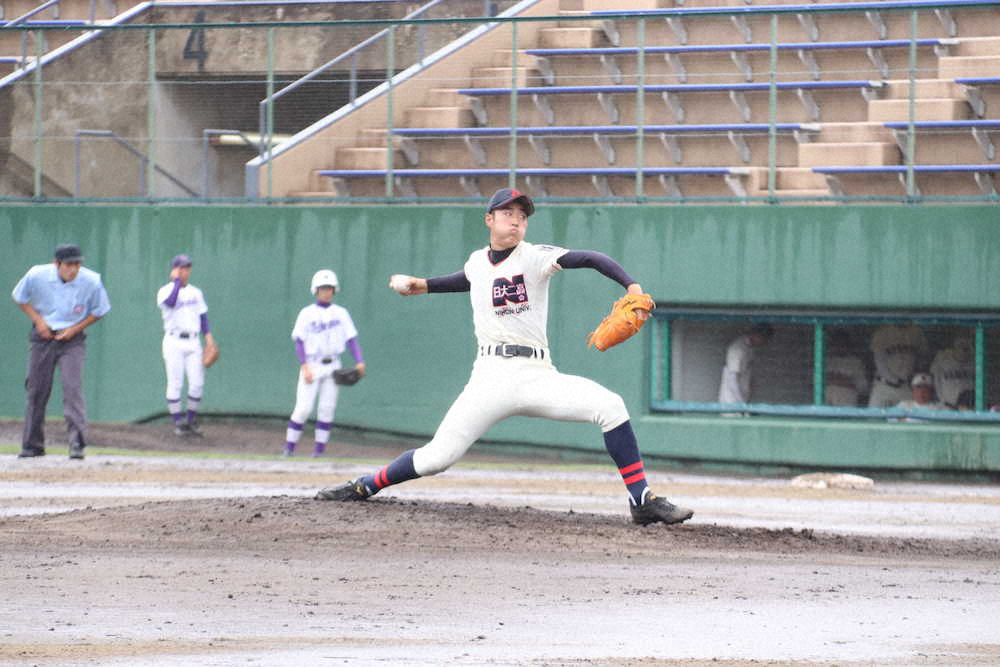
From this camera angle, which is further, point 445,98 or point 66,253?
point 445,98

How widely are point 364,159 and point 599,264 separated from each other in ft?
33.0

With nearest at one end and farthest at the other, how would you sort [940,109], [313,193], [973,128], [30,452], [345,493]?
[345,493]
[30,452]
[973,128]
[940,109]
[313,193]

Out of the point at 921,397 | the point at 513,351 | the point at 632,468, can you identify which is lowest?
the point at 921,397

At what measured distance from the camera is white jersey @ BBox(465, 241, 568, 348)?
31.2 feet

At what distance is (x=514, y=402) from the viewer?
946cm

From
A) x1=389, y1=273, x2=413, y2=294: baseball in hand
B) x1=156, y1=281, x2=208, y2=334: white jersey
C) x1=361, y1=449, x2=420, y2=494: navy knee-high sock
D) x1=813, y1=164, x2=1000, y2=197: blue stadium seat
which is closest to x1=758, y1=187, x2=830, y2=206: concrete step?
x1=813, y1=164, x2=1000, y2=197: blue stadium seat

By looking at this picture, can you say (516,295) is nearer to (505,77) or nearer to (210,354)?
(210,354)

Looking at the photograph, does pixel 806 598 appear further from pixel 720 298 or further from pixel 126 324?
pixel 126 324

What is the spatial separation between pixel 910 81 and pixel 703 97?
7.75ft

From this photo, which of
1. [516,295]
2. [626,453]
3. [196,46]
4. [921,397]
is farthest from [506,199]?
[196,46]

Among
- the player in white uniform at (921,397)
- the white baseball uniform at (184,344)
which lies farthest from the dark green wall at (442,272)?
the white baseball uniform at (184,344)

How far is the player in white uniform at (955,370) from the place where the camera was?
16.5 m

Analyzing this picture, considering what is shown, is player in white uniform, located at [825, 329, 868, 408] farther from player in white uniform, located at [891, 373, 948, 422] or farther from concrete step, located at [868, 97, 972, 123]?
concrete step, located at [868, 97, 972, 123]

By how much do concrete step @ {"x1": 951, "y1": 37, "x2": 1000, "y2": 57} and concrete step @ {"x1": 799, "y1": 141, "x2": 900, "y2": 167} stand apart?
51.1 inches
